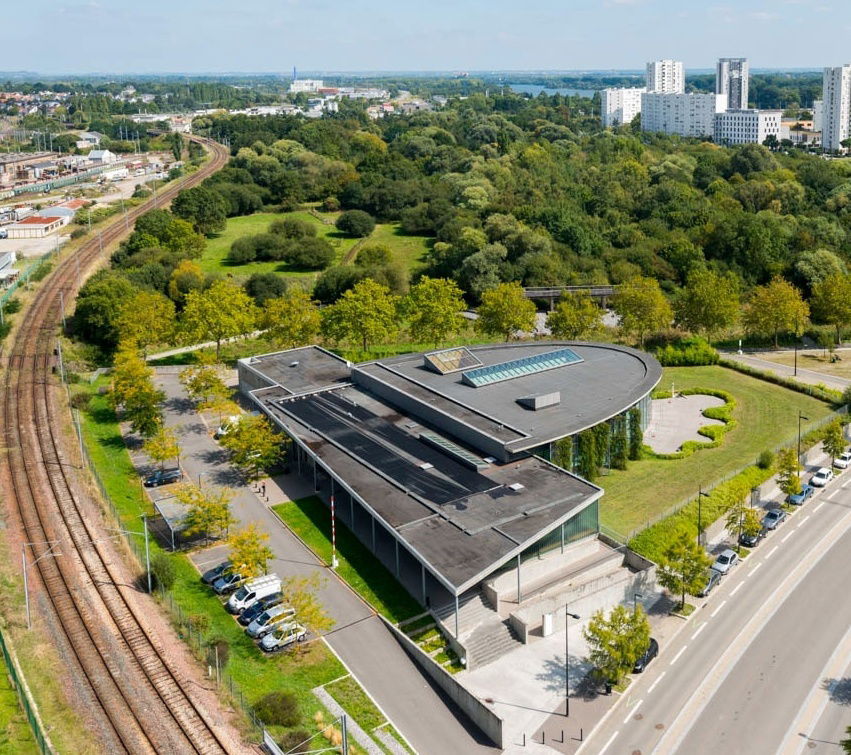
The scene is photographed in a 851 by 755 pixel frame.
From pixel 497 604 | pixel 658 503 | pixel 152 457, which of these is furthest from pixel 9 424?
pixel 658 503

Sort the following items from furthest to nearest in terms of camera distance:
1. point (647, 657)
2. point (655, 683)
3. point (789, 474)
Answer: point (789, 474)
point (647, 657)
point (655, 683)

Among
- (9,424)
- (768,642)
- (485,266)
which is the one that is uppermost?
(485,266)

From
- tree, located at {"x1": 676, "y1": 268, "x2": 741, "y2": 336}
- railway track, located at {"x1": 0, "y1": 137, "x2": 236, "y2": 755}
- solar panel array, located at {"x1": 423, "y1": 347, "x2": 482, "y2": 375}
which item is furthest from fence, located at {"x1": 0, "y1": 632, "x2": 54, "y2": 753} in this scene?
tree, located at {"x1": 676, "y1": 268, "x2": 741, "y2": 336}

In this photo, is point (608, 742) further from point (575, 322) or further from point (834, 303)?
point (834, 303)

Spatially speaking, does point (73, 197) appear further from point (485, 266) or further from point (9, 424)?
point (9, 424)

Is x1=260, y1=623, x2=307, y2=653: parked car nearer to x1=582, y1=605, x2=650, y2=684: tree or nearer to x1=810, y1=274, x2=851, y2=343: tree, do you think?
x1=582, y1=605, x2=650, y2=684: tree

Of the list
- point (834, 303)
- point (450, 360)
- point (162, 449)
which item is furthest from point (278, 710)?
point (834, 303)
